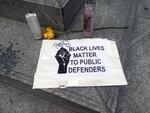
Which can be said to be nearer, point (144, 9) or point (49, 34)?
point (49, 34)

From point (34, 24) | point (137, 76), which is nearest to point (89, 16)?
point (34, 24)

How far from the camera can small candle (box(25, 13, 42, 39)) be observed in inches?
48.1

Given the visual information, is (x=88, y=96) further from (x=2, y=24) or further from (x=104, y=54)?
(x=2, y=24)

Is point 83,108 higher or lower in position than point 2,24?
lower

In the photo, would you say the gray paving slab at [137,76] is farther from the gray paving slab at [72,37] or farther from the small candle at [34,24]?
the small candle at [34,24]

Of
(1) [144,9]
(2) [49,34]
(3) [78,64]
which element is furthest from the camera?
(1) [144,9]

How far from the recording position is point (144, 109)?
1125 mm

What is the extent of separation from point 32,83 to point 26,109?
0.63 ft

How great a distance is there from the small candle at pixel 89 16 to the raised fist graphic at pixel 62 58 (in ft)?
0.71

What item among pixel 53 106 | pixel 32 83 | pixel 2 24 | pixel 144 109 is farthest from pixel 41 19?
pixel 144 109

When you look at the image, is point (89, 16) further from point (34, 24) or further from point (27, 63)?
point (27, 63)

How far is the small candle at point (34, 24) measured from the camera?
4.01ft

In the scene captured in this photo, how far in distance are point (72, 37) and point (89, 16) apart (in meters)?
0.23

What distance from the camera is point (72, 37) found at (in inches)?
54.9
